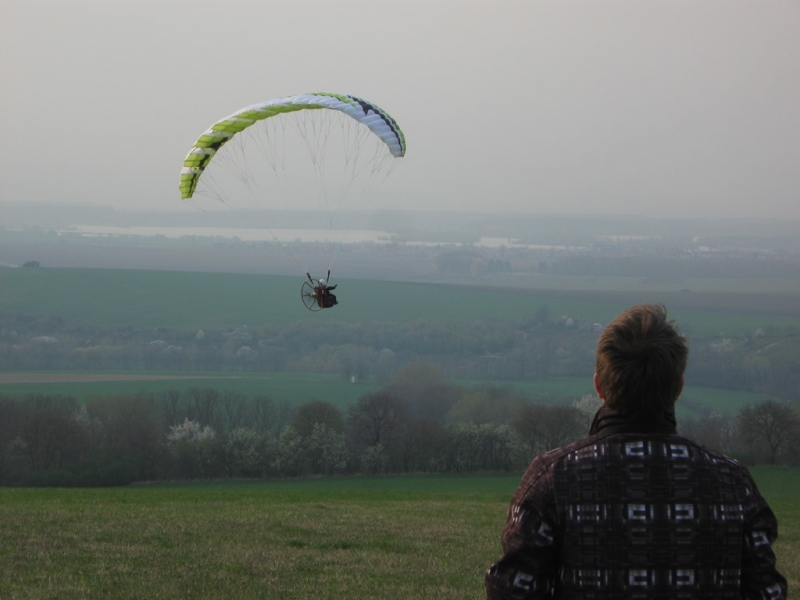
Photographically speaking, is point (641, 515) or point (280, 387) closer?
point (641, 515)

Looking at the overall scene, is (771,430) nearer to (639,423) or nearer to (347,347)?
(639,423)

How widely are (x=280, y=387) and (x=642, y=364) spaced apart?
267 feet

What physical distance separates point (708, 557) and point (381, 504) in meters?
15.8

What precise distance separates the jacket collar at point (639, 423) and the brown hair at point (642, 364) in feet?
0.06

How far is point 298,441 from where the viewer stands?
4816cm

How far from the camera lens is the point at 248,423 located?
222 ft

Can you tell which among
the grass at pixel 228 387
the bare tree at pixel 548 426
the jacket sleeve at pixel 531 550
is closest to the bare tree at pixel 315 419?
the bare tree at pixel 548 426

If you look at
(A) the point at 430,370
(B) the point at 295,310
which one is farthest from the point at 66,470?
(B) the point at 295,310

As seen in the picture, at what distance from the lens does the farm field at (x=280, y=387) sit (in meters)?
74.6

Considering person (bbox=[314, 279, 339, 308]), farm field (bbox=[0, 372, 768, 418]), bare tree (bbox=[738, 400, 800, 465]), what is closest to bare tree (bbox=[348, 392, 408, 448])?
farm field (bbox=[0, 372, 768, 418])

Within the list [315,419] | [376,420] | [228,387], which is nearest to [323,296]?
[315,419]

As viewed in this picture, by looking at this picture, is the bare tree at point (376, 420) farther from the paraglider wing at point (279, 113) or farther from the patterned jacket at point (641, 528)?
the patterned jacket at point (641, 528)

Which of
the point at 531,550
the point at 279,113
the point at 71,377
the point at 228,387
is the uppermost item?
the point at 279,113

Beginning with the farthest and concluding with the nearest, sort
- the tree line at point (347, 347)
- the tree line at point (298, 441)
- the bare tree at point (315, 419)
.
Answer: the tree line at point (347, 347) → the bare tree at point (315, 419) → the tree line at point (298, 441)
